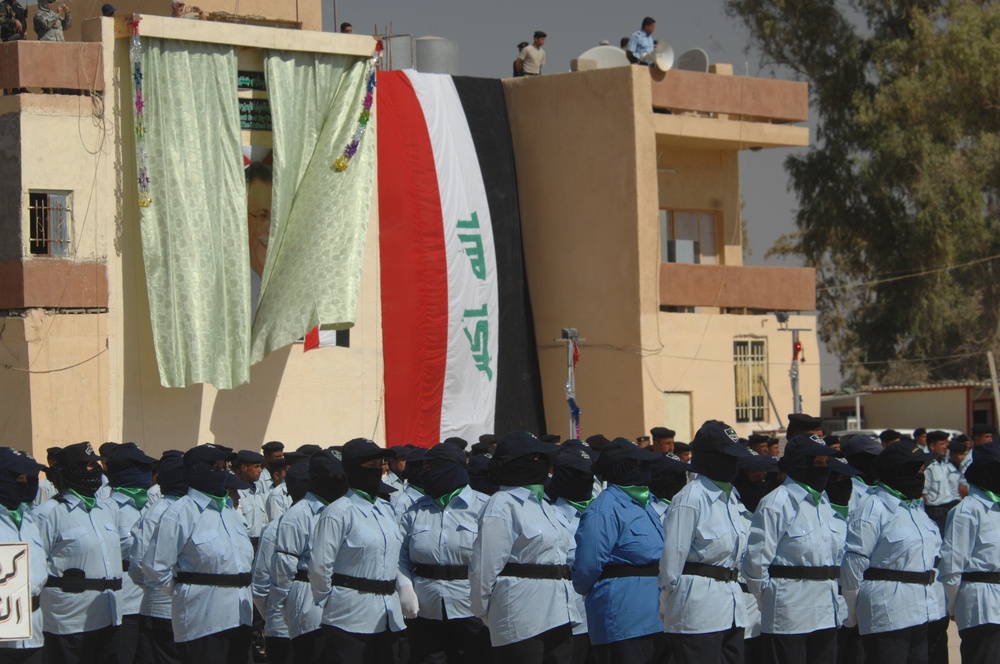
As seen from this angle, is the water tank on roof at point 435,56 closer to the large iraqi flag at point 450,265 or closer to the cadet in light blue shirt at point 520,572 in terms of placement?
the large iraqi flag at point 450,265

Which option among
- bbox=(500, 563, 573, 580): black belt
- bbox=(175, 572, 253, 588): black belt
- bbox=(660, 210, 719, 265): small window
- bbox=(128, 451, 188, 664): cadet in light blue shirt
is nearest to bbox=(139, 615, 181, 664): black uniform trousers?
bbox=(128, 451, 188, 664): cadet in light blue shirt

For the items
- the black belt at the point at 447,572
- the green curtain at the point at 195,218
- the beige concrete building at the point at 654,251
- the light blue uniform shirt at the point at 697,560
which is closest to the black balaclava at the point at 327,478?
the black belt at the point at 447,572

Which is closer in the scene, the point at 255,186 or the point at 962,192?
the point at 255,186

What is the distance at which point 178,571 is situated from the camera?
10430mm

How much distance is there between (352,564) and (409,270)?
17.5 meters

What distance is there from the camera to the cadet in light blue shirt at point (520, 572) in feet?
29.3

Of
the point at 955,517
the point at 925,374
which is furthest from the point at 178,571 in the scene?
the point at 925,374

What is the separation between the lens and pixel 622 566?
910cm

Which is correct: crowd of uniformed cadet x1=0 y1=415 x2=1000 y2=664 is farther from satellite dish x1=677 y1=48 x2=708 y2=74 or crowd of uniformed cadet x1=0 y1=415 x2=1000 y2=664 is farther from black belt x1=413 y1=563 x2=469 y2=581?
satellite dish x1=677 y1=48 x2=708 y2=74

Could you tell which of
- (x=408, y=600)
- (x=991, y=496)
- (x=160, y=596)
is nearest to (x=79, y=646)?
(x=160, y=596)

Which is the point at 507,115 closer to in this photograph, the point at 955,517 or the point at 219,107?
the point at 219,107

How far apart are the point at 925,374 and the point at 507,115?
66.2 feet

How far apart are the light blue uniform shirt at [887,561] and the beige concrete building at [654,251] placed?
58.6ft

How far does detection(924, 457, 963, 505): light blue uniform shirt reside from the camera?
17.8 m
